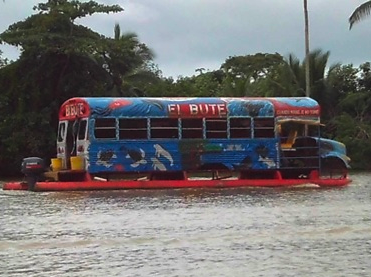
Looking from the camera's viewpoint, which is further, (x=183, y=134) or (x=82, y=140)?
(x=183, y=134)

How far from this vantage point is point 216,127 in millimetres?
25750

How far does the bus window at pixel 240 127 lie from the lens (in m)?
25.8

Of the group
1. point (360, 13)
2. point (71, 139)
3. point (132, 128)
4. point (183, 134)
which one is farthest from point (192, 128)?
point (360, 13)

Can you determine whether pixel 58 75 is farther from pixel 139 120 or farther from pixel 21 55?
pixel 139 120

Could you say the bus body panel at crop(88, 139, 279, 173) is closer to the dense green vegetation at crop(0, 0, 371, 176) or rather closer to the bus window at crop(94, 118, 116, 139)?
the bus window at crop(94, 118, 116, 139)

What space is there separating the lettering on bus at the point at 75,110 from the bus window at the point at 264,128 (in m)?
5.08

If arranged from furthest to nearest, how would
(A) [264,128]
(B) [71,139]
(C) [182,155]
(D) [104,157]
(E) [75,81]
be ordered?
(E) [75,81] → (B) [71,139] → (A) [264,128] → (C) [182,155] → (D) [104,157]

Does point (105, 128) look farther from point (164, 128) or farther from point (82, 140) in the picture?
point (164, 128)

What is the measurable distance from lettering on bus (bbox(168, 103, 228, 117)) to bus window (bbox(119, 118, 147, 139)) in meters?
0.87

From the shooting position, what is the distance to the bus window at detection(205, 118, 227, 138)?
2569 cm

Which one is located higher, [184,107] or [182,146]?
[184,107]

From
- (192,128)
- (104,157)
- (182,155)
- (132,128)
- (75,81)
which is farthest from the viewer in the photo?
(75,81)

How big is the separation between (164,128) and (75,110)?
2.65 meters

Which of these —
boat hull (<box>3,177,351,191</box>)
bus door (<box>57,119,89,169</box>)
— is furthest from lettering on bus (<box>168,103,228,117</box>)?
bus door (<box>57,119,89,169</box>)
